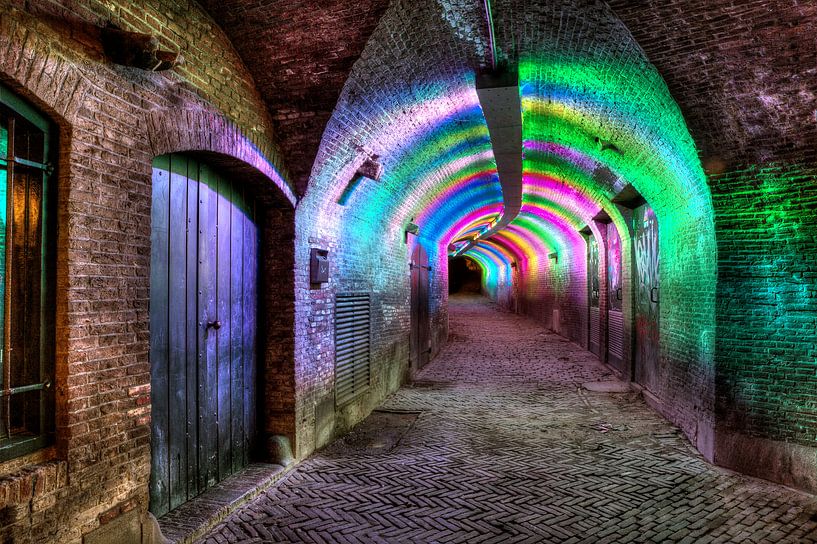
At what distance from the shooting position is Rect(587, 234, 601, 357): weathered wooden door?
14.5 m

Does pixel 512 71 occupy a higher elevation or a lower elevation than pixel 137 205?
higher

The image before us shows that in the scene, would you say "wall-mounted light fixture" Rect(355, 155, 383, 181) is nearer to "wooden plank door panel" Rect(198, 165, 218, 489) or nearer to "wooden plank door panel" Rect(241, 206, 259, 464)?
"wooden plank door panel" Rect(241, 206, 259, 464)

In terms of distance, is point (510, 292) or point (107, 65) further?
point (510, 292)

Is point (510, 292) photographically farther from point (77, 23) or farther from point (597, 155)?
point (77, 23)

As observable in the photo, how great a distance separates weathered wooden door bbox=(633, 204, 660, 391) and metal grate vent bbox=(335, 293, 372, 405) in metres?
4.73

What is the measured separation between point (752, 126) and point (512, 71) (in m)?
2.60

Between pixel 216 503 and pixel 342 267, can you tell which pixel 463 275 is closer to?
pixel 342 267

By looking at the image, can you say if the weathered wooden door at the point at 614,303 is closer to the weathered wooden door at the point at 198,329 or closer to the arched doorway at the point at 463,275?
the weathered wooden door at the point at 198,329

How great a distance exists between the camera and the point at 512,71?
6410 millimetres

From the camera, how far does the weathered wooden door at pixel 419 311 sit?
12086mm

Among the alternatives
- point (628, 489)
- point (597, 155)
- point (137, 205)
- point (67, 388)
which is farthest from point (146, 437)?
point (597, 155)

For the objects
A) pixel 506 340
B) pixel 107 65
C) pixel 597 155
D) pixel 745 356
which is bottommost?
pixel 506 340

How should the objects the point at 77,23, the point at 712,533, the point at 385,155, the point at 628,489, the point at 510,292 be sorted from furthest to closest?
the point at 510,292 < the point at 385,155 < the point at 628,489 < the point at 712,533 < the point at 77,23

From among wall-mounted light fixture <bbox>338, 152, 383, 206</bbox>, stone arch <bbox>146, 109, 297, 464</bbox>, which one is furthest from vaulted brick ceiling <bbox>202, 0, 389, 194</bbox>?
wall-mounted light fixture <bbox>338, 152, 383, 206</bbox>
